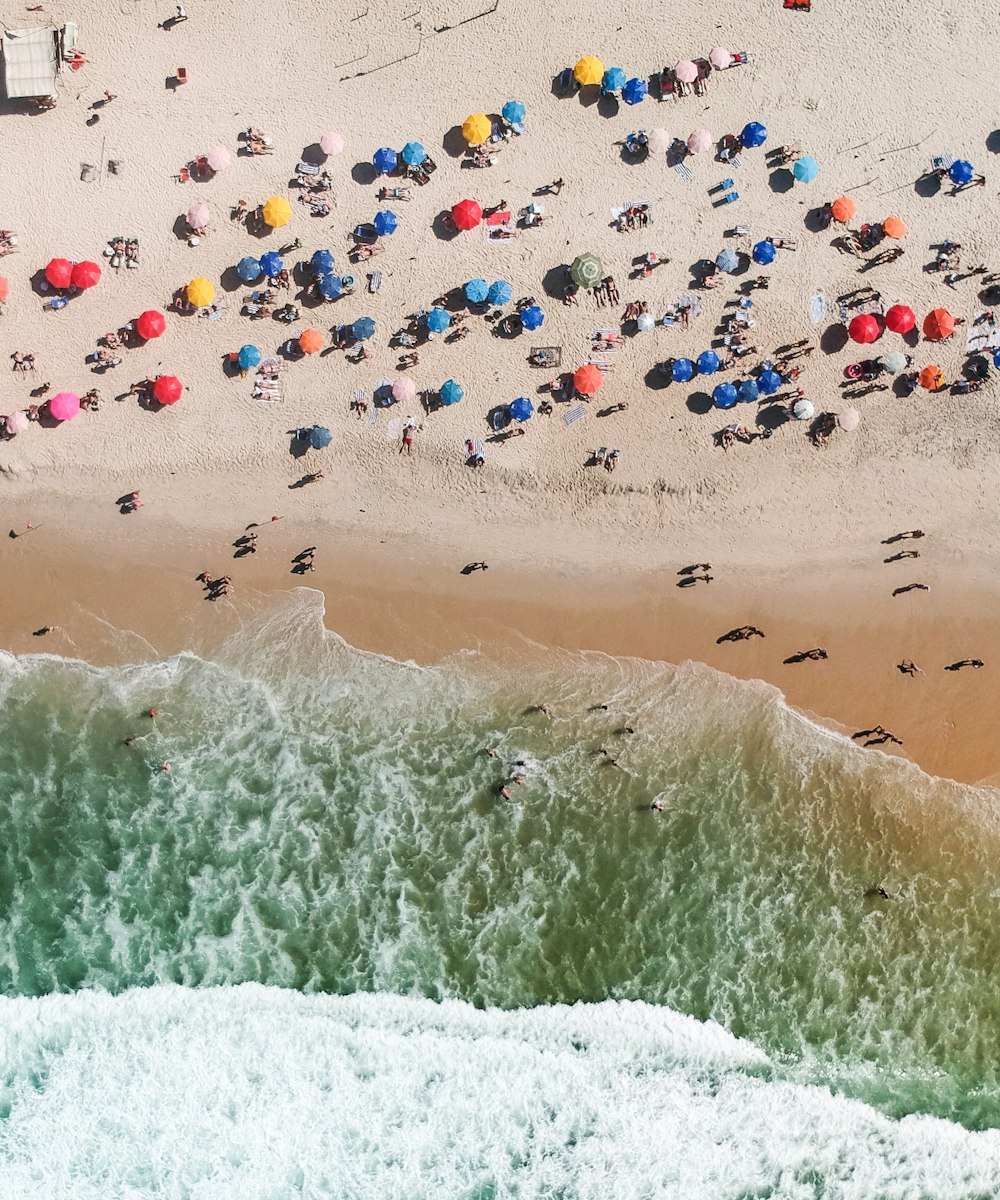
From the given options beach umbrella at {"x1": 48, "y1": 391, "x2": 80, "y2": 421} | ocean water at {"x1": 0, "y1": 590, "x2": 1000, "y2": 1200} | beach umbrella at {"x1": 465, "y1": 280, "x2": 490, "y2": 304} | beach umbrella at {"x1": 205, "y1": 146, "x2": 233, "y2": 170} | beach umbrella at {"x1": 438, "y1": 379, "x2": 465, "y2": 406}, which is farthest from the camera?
beach umbrella at {"x1": 205, "y1": 146, "x2": 233, "y2": 170}

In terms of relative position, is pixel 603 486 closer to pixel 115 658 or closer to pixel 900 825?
pixel 900 825

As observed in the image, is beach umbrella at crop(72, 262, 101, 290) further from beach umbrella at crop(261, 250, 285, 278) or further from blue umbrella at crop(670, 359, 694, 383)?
blue umbrella at crop(670, 359, 694, 383)

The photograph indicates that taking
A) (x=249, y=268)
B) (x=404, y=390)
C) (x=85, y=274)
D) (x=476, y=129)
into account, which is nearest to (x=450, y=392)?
(x=404, y=390)

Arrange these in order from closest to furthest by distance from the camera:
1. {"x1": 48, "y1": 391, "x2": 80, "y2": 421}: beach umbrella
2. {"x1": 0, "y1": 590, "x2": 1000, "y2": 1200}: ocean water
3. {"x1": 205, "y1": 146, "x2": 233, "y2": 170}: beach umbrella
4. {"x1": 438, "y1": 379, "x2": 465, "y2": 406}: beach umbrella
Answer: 1. {"x1": 0, "y1": 590, "x2": 1000, "y2": 1200}: ocean water
2. {"x1": 438, "y1": 379, "x2": 465, "y2": 406}: beach umbrella
3. {"x1": 48, "y1": 391, "x2": 80, "y2": 421}: beach umbrella
4. {"x1": 205, "y1": 146, "x2": 233, "y2": 170}: beach umbrella

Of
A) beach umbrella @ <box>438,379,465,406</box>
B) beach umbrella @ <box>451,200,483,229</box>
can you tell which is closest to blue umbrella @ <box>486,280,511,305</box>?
beach umbrella @ <box>451,200,483,229</box>

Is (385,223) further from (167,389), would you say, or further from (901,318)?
(901,318)

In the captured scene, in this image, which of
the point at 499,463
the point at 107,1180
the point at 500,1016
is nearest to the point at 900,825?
the point at 500,1016

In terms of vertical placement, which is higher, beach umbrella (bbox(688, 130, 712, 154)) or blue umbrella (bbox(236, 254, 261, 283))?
beach umbrella (bbox(688, 130, 712, 154))
